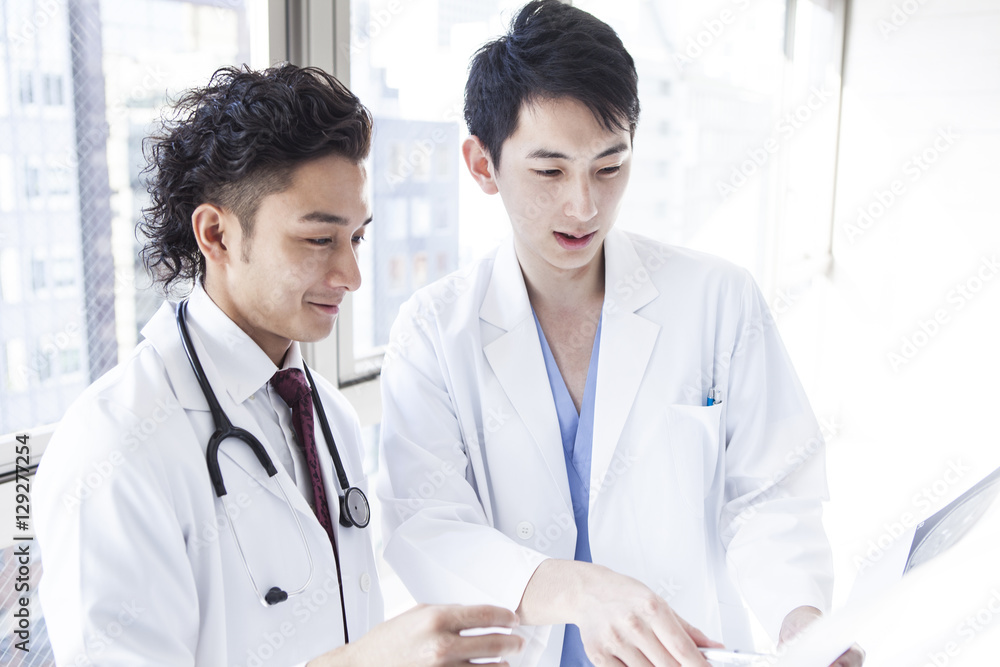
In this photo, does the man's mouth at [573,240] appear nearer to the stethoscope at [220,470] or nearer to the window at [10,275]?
the stethoscope at [220,470]

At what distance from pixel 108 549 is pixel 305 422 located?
14.6 inches

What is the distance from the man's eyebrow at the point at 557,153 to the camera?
1268mm

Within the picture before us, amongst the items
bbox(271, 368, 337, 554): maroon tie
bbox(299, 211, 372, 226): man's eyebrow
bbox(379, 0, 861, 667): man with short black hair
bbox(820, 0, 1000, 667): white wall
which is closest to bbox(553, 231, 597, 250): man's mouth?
bbox(379, 0, 861, 667): man with short black hair

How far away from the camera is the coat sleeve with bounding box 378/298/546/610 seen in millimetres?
1195

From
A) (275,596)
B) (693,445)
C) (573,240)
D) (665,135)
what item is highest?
(665,135)

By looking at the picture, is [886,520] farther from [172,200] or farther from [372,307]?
[172,200]

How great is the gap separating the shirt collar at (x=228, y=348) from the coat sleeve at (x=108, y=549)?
0.60 feet

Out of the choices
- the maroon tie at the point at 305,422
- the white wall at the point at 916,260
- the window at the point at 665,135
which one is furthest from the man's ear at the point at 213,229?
the white wall at the point at 916,260

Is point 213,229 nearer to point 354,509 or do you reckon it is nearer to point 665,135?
point 354,509

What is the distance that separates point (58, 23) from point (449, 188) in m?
1.25

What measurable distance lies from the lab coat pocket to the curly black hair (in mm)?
724

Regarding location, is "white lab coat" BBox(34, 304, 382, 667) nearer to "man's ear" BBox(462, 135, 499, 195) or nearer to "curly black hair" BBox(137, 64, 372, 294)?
"curly black hair" BBox(137, 64, 372, 294)

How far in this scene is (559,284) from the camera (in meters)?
1.51

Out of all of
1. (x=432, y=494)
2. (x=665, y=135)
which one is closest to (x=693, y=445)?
(x=432, y=494)
